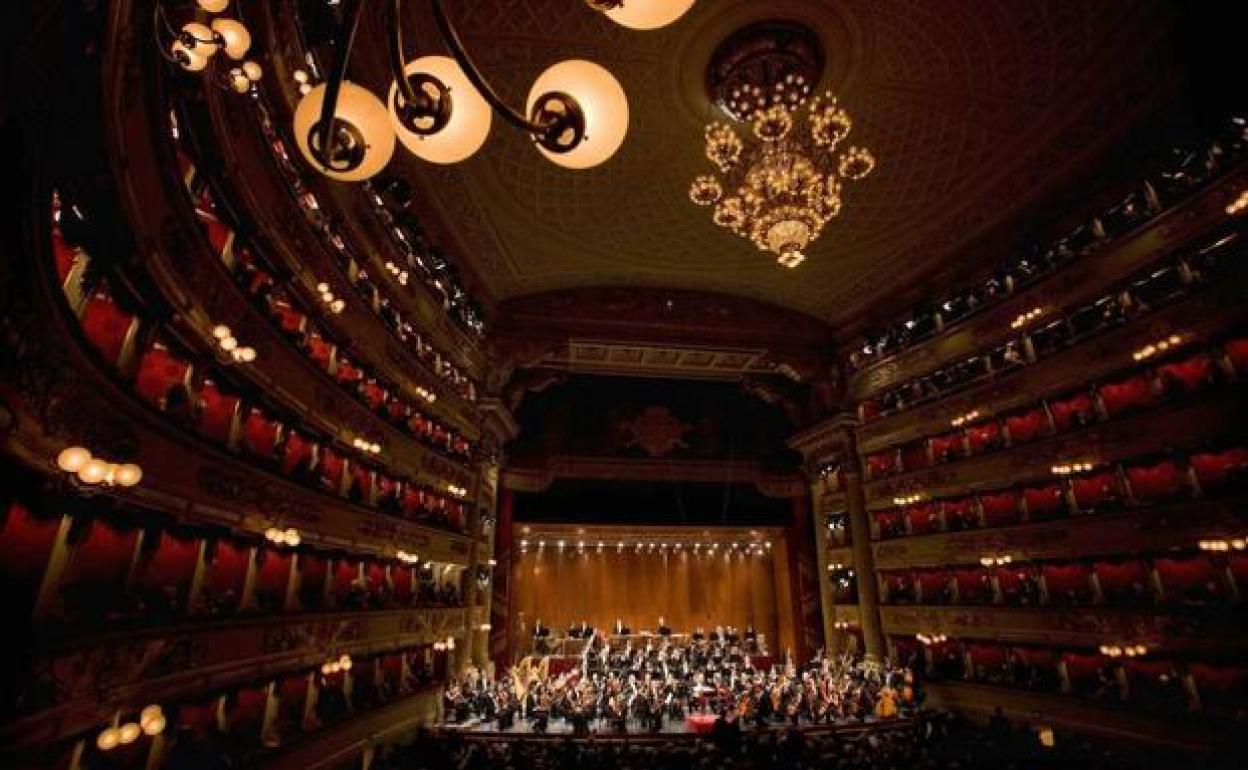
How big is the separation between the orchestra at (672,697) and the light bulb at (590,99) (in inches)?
451

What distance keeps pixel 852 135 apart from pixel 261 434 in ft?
37.8

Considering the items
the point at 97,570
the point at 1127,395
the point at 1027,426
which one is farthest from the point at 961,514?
the point at 97,570

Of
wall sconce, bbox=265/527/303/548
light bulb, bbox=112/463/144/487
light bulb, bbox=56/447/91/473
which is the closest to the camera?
light bulb, bbox=56/447/91/473

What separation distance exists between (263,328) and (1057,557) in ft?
48.2

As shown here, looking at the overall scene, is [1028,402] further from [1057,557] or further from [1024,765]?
[1024,765]

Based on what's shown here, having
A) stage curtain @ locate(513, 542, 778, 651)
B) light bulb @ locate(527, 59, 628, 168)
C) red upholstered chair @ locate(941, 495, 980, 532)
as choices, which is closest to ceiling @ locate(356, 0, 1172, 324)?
red upholstered chair @ locate(941, 495, 980, 532)

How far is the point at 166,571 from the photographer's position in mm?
6438

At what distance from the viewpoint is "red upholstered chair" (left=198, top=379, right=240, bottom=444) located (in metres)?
7.17

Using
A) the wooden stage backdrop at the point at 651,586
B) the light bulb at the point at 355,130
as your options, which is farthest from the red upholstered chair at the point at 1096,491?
the light bulb at the point at 355,130

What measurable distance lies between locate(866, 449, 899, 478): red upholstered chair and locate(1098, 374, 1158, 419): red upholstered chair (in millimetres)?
5514

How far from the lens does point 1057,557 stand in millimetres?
11938

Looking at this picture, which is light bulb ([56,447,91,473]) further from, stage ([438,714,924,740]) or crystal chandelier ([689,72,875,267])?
stage ([438,714,924,740])

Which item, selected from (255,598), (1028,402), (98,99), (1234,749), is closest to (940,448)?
(1028,402)

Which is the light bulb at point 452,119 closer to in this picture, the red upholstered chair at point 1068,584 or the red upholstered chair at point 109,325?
the red upholstered chair at point 109,325
